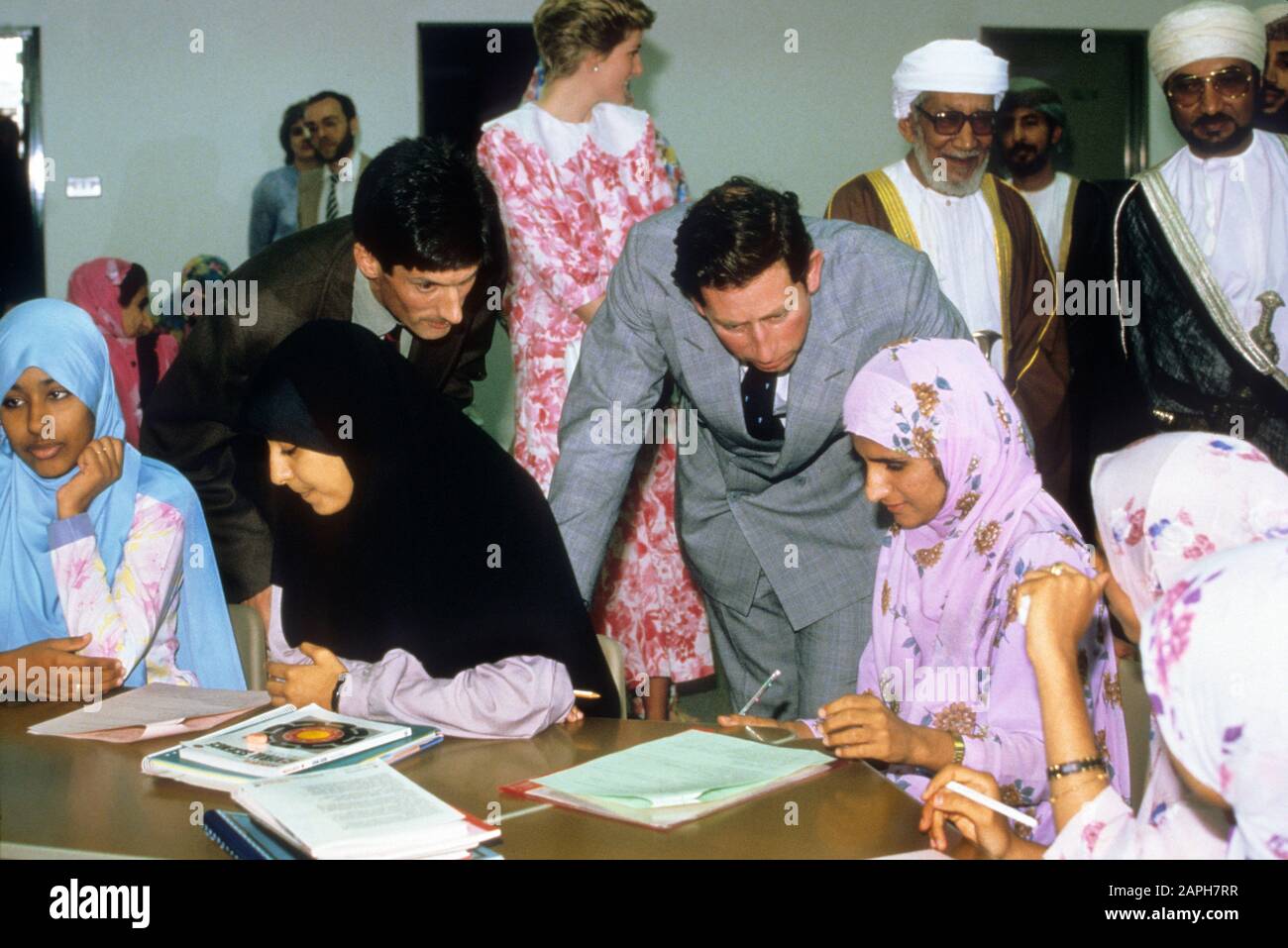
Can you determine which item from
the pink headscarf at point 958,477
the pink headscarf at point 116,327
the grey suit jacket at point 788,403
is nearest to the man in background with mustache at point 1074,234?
the grey suit jacket at point 788,403

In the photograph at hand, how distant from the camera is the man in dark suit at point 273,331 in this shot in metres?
2.46

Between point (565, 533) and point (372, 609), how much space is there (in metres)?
0.51

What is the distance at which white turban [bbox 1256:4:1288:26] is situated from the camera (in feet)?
11.6

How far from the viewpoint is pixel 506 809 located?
1.49 meters

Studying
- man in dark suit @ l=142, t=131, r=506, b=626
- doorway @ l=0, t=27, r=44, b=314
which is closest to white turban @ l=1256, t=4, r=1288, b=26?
man in dark suit @ l=142, t=131, r=506, b=626

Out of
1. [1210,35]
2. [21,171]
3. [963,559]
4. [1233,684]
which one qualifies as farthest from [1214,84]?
[21,171]

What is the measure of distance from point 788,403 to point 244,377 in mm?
1040

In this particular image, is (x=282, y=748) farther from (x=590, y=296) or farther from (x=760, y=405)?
(x=590, y=296)

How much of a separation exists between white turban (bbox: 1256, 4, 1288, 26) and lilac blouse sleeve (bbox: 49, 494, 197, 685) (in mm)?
2994
